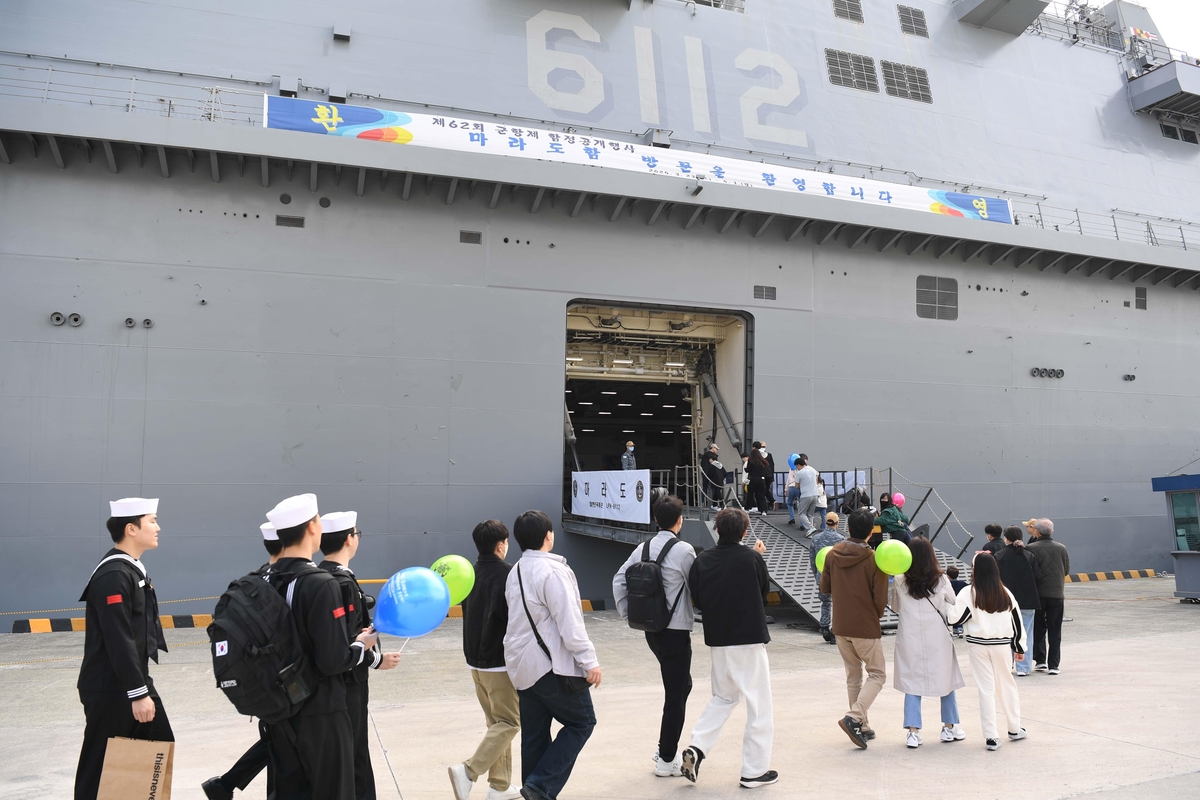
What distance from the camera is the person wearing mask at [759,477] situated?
40.9 feet

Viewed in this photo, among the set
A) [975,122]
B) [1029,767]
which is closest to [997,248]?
[975,122]

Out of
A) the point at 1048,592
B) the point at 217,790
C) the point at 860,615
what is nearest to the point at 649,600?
the point at 860,615

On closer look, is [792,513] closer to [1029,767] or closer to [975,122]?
[1029,767]

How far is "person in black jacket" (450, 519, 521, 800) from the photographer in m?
4.07

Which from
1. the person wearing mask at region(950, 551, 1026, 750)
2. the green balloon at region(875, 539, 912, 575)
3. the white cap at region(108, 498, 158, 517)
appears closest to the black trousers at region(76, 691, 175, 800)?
the white cap at region(108, 498, 158, 517)

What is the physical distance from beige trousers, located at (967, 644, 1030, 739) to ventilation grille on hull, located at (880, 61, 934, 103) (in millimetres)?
13702

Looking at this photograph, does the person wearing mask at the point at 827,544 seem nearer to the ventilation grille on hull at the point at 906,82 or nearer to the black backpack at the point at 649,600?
the black backpack at the point at 649,600

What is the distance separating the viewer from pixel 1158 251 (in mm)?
16172

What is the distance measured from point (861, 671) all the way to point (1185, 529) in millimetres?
11666

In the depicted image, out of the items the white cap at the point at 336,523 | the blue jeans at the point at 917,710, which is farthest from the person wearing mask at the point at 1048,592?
the white cap at the point at 336,523

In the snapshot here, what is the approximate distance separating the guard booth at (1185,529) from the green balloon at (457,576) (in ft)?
43.2

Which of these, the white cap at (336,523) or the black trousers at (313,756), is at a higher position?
the white cap at (336,523)

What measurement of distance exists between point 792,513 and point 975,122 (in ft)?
31.8

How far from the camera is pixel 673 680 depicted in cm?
458
